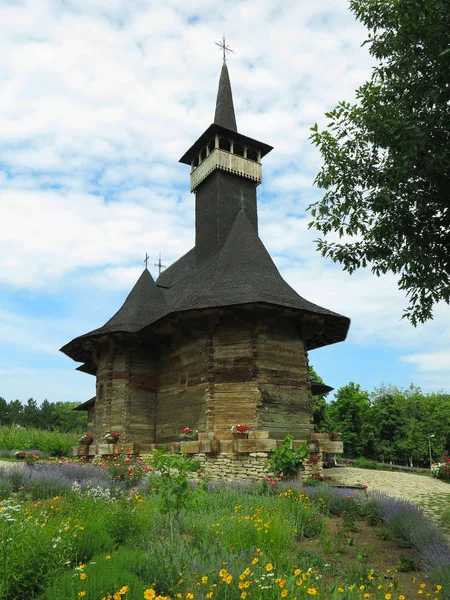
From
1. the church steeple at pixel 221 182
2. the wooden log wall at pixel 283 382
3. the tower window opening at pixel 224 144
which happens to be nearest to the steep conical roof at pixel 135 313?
the church steeple at pixel 221 182

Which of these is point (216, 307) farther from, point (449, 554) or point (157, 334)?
point (449, 554)

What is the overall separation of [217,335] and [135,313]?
528 centimetres

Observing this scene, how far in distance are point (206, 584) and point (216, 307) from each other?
33.9 feet

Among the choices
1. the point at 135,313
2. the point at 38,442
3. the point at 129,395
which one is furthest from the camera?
the point at 38,442

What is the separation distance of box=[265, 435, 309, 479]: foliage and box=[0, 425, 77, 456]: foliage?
1600cm

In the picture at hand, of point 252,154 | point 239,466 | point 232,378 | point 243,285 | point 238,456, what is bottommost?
point 239,466

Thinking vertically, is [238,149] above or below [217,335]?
above

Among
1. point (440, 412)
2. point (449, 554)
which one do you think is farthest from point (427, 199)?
point (440, 412)

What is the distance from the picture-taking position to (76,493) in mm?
8805

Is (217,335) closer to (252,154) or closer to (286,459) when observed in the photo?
(286,459)

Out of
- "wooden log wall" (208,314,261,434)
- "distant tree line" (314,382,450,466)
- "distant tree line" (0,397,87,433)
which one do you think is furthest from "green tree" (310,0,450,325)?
"distant tree line" (0,397,87,433)

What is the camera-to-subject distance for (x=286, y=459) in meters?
12.4

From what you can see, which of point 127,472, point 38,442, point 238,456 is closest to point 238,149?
point 238,456

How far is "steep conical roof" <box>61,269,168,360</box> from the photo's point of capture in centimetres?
1859
